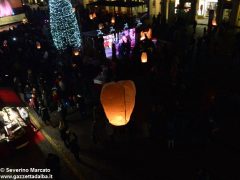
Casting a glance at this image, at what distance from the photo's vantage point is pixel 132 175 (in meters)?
8.58

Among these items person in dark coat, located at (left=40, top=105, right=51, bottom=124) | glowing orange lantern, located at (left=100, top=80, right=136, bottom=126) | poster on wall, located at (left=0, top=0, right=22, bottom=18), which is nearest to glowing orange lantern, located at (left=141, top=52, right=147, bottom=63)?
person in dark coat, located at (left=40, top=105, right=51, bottom=124)

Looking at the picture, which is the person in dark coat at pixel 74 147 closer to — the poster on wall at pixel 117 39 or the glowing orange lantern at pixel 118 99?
the glowing orange lantern at pixel 118 99

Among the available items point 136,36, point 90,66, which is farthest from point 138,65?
point 136,36

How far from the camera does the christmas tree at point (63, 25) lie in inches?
667

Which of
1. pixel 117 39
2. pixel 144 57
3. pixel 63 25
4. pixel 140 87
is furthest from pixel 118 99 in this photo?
pixel 63 25

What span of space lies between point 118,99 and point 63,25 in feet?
41.8

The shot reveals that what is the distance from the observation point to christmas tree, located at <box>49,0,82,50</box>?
55.6 ft

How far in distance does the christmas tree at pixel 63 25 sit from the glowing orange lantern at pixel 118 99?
465 inches

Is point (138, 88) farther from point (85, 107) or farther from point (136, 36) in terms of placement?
point (136, 36)

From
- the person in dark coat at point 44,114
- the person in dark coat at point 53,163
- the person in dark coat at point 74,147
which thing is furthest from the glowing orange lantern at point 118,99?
the person in dark coat at point 44,114

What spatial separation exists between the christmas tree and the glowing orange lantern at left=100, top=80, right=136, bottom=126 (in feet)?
38.7

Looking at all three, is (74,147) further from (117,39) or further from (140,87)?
(117,39)

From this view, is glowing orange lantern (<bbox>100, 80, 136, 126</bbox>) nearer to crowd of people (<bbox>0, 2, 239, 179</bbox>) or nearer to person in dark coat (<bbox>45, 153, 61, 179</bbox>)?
person in dark coat (<bbox>45, 153, 61, 179</bbox>)

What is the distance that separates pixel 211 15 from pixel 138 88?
946cm
